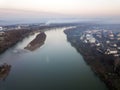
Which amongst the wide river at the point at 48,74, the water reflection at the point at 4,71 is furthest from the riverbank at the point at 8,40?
the water reflection at the point at 4,71

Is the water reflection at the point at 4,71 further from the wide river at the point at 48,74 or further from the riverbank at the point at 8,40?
the riverbank at the point at 8,40

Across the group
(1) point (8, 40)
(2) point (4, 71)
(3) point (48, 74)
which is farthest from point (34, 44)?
(3) point (48, 74)

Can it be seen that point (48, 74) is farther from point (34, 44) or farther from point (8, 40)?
point (8, 40)

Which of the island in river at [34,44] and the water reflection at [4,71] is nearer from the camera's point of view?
the water reflection at [4,71]

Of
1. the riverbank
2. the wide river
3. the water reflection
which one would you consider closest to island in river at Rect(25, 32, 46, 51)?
the riverbank

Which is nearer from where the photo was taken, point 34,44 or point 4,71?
point 4,71

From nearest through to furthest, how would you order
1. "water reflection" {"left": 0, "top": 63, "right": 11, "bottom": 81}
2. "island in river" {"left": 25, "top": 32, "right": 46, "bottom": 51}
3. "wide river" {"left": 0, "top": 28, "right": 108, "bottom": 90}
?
"wide river" {"left": 0, "top": 28, "right": 108, "bottom": 90}
"water reflection" {"left": 0, "top": 63, "right": 11, "bottom": 81}
"island in river" {"left": 25, "top": 32, "right": 46, "bottom": 51}

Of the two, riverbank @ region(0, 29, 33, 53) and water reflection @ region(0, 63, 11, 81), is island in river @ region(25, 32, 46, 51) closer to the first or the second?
riverbank @ region(0, 29, 33, 53)

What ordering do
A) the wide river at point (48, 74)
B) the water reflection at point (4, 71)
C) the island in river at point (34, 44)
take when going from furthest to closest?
the island in river at point (34, 44)
the water reflection at point (4, 71)
the wide river at point (48, 74)

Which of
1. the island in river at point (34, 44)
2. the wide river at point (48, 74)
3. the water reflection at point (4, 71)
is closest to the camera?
the wide river at point (48, 74)

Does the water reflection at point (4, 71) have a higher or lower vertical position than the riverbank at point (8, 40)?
higher

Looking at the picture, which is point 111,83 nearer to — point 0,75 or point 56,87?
point 56,87

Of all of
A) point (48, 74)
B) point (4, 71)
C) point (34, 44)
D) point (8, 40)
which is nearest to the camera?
point (48, 74)
